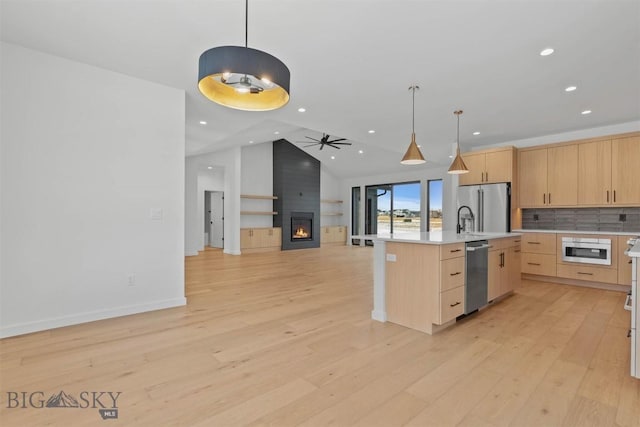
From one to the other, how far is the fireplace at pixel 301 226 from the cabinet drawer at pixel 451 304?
24.4ft

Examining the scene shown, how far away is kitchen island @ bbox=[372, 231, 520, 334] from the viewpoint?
9.43 ft

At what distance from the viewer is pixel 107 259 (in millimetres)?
3240

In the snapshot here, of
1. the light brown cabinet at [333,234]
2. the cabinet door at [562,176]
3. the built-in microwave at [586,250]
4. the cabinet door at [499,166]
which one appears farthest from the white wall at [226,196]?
the built-in microwave at [586,250]

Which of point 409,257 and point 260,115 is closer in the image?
point 409,257

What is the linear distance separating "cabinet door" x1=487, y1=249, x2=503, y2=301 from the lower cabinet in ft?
22.7

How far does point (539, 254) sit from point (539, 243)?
0.19 metres

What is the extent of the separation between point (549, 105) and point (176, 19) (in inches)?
185

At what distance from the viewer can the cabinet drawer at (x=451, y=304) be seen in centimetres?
286

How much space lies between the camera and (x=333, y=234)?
11531 millimetres

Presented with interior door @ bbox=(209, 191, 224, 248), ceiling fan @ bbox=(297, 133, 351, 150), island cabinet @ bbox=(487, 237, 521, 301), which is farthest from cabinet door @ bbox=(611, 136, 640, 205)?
interior door @ bbox=(209, 191, 224, 248)

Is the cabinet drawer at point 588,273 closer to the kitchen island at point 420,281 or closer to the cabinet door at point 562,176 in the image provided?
the cabinet door at point 562,176

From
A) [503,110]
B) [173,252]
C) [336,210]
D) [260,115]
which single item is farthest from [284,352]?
[336,210]

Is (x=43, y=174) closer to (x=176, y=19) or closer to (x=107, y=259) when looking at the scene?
(x=107, y=259)

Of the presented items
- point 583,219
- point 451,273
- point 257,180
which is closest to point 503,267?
point 451,273
